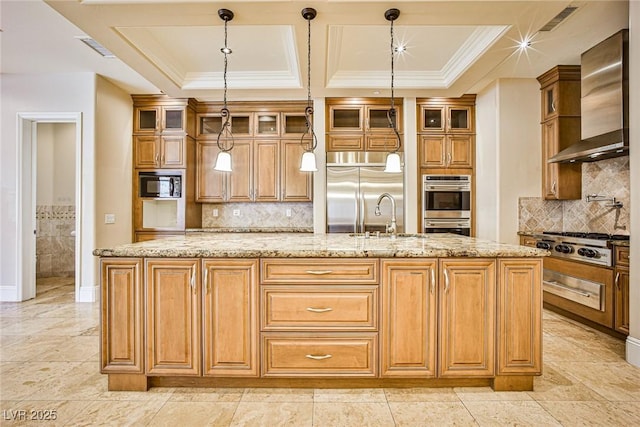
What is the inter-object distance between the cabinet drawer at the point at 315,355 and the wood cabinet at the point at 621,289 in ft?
7.90

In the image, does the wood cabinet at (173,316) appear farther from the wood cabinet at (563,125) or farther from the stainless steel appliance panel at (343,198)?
the wood cabinet at (563,125)

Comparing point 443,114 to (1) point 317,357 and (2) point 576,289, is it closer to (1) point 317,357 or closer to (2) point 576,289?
(2) point 576,289

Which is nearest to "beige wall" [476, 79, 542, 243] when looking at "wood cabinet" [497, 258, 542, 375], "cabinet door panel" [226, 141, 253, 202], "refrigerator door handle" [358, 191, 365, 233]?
"refrigerator door handle" [358, 191, 365, 233]

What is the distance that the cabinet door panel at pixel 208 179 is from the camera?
510 cm

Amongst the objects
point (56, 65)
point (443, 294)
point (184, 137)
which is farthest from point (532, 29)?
point (56, 65)

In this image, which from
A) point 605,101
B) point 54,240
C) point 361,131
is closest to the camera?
point 605,101

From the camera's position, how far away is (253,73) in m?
4.19

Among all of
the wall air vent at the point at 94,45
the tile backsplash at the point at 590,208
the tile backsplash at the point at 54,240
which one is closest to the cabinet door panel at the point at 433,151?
the tile backsplash at the point at 590,208

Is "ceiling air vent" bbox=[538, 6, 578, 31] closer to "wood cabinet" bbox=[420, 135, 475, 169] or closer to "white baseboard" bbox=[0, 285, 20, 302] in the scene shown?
"wood cabinet" bbox=[420, 135, 475, 169]

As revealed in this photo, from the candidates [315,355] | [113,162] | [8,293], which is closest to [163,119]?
[113,162]

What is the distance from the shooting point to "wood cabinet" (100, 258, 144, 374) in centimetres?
205

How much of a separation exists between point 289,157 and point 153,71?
2053 mm

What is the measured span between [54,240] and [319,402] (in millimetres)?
5685

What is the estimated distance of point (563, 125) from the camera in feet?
13.0
